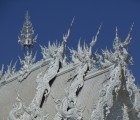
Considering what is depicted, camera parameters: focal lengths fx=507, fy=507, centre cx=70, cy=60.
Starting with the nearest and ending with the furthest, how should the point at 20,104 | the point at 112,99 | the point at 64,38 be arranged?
the point at 112,99, the point at 20,104, the point at 64,38

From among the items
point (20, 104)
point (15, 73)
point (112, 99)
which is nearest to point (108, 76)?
point (112, 99)

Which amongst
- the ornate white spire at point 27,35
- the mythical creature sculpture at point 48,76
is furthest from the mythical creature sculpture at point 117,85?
Answer: the ornate white spire at point 27,35

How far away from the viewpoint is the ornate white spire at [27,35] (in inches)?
737

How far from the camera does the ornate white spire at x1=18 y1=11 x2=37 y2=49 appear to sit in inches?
737

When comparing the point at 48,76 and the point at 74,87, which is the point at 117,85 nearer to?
the point at 74,87

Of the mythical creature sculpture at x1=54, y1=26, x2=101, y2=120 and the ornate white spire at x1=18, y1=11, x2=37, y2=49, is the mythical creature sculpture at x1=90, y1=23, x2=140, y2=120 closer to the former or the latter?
the mythical creature sculpture at x1=54, y1=26, x2=101, y2=120

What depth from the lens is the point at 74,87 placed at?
12.2 meters

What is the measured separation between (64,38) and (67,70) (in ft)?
4.18

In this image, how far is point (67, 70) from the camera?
13734 mm

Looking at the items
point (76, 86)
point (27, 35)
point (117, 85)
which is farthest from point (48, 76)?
point (27, 35)

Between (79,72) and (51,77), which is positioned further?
(51,77)

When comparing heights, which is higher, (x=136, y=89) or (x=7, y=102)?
(x=7, y=102)

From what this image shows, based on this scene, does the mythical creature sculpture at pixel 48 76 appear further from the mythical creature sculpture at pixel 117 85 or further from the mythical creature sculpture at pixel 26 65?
the mythical creature sculpture at pixel 117 85

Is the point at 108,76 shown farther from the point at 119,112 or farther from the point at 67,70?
the point at 67,70
